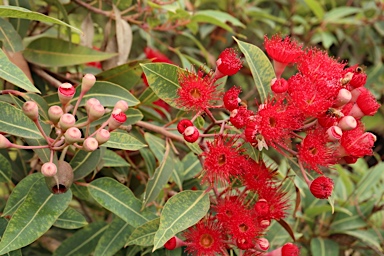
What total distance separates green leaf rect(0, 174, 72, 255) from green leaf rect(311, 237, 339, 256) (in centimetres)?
93

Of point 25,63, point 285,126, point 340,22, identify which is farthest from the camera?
point 340,22

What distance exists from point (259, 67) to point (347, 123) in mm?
243

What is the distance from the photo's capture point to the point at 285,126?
0.98 m

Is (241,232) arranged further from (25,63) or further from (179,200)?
(25,63)

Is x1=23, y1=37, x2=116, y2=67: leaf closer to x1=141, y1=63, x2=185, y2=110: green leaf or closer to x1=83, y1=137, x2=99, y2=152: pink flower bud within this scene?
x1=141, y1=63, x2=185, y2=110: green leaf

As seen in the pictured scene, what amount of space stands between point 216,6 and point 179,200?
1.63 meters

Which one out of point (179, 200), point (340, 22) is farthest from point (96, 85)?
point (340, 22)

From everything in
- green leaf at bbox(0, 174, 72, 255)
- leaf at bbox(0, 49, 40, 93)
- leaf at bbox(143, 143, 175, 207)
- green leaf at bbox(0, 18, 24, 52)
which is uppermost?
leaf at bbox(0, 49, 40, 93)

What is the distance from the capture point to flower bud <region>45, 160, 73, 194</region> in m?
0.97

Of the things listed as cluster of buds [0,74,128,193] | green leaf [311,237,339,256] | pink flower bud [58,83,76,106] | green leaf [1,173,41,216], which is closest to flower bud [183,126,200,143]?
cluster of buds [0,74,128,193]

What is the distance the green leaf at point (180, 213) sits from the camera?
3.19 feet

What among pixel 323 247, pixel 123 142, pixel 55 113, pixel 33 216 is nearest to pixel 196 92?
pixel 123 142

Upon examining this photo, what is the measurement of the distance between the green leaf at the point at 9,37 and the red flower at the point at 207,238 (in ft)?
1.96

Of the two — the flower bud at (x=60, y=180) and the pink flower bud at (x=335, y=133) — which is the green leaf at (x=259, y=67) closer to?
the pink flower bud at (x=335, y=133)
